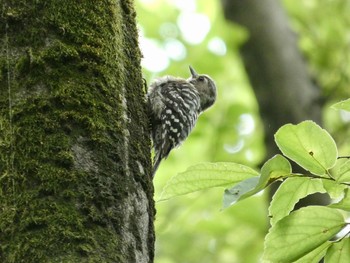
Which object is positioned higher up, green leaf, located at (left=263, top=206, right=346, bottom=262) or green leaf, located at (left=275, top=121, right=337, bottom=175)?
green leaf, located at (left=275, top=121, right=337, bottom=175)

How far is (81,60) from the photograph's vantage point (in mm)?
2457

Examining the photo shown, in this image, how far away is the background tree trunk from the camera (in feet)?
19.5

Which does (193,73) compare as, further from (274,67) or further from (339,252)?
(339,252)

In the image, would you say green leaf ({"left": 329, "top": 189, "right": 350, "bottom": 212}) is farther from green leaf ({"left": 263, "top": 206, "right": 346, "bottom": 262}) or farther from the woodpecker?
the woodpecker

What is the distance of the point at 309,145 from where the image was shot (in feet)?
6.48

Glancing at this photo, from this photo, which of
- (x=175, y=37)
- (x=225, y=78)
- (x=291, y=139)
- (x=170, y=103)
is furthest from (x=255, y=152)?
(x=291, y=139)

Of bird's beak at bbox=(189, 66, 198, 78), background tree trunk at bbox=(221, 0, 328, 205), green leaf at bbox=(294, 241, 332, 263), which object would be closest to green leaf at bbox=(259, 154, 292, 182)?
green leaf at bbox=(294, 241, 332, 263)

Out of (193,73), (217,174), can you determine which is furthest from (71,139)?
(193,73)

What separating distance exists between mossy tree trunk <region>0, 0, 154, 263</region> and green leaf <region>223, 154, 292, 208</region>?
1.36 ft

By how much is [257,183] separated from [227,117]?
4790 millimetres

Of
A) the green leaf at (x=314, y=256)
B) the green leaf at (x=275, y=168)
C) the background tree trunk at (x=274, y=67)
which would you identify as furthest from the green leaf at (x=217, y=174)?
the background tree trunk at (x=274, y=67)

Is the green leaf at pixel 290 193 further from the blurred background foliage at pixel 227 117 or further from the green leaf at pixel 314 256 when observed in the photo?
the blurred background foliage at pixel 227 117

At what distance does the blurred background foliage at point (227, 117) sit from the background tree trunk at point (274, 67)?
137mm

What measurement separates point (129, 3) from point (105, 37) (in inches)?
14.6
